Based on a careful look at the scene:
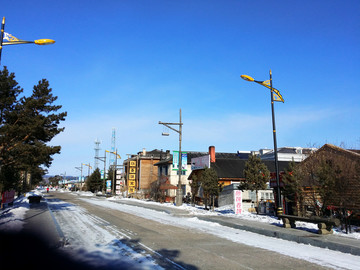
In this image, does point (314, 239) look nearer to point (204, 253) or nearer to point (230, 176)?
point (204, 253)

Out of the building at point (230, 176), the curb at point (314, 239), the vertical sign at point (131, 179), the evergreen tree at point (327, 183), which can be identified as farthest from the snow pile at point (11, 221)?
the vertical sign at point (131, 179)

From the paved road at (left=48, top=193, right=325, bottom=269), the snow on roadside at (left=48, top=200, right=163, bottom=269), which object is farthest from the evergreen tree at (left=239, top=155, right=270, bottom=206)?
the snow on roadside at (left=48, top=200, right=163, bottom=269)

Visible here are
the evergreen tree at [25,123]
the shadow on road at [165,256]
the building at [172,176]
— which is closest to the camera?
the shadow on road at [165,256]

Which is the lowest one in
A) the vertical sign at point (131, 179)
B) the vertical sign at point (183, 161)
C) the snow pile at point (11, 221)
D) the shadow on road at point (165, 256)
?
the snow pile at point (11, 221)

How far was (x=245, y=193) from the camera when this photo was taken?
30.5 m

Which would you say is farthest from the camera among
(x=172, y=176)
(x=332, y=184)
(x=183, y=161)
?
(x=172, y=176)

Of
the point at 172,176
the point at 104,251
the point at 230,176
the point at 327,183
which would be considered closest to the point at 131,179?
the point at 172,176

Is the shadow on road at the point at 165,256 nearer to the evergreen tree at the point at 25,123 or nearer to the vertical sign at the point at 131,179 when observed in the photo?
the evergreen tree at the point at 25,123

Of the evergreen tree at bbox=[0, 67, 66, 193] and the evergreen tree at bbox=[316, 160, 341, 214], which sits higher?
the evergreen tree at bbox=[0, 67, 66, 193]

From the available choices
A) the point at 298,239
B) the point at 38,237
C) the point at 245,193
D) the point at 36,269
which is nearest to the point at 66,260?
the point at 36,269

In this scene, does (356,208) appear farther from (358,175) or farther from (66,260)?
(66,260)

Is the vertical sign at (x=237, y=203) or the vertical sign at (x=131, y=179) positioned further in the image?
the vertical sign at (x=131, y=179)

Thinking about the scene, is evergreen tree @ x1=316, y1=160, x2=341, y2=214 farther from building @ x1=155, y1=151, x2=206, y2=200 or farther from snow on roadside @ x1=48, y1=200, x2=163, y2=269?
building @ x1=155, y1=151, x2=206, y2=200

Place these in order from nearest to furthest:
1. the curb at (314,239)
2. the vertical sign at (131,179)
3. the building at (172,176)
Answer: the curb at (314,239)
the building at (172,176)
the vertical sign at (131,179)
